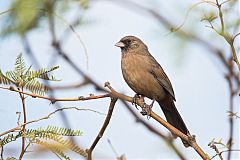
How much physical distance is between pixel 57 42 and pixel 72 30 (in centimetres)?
17

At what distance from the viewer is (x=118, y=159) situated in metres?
1.56

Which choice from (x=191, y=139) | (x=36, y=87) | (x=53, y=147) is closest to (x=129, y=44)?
(x=191, y=139)

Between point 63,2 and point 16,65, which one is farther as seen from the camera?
point 16,65

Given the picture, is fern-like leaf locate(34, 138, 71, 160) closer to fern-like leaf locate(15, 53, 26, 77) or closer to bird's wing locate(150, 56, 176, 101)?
fern-like leaf locate(15, 53, 26, 77)

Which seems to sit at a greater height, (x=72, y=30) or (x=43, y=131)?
(x=72, y=30)

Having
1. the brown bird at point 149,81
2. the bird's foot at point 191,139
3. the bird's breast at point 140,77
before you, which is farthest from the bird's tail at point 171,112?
the bird's foot at point 191,139

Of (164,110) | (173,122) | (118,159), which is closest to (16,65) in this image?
(118,159)

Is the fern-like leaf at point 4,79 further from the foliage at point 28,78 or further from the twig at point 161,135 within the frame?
the twig at point 161,135

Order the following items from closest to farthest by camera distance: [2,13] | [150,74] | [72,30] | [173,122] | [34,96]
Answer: [2,13], [34,96], [72,30], [173,122], [150,74]

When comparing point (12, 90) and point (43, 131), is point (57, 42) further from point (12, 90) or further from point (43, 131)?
point (43, 131)

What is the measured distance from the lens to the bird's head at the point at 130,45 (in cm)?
500

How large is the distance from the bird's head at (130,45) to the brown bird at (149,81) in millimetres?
90

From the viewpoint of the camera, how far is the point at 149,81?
4492mm

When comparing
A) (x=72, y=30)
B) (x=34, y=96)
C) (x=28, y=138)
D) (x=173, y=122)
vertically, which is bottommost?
(x=28, y=138)
